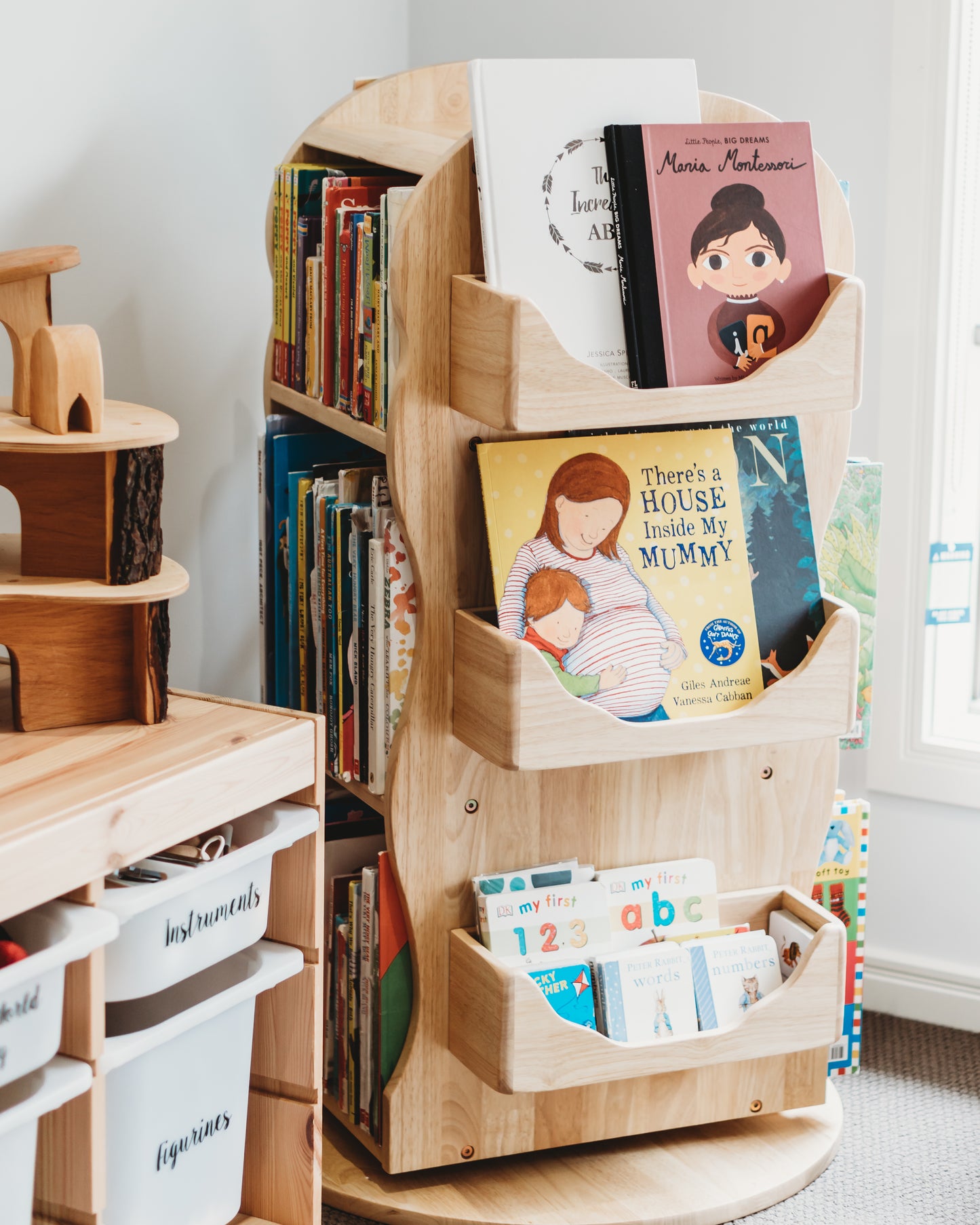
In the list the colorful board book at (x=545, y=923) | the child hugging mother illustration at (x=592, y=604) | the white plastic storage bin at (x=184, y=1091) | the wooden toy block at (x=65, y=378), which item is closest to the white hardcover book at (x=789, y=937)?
the colorful board book at (x=545, y=923)

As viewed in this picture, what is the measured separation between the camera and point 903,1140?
1.80 metres

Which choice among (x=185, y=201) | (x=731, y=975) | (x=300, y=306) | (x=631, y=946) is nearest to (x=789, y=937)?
(x=731, y=975)

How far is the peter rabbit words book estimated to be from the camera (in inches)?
56.6

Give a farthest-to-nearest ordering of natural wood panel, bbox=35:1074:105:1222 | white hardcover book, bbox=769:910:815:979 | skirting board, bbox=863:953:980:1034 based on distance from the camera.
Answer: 1. skirting board, bbox=863:953:980:1034
2. white hardcover book, bbox=769:910:815:979
3. natural wood panel, bbox=35:1074:105:1222

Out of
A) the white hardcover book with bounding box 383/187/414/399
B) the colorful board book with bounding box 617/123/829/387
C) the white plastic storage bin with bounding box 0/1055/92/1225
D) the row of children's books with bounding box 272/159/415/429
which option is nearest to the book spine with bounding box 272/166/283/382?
the row of children's books with bounding box 272/159/415/429

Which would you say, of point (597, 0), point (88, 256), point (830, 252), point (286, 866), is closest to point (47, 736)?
point (286, 866)

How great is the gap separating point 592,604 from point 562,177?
42 centimetres

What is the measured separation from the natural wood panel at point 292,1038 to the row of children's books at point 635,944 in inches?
8.9

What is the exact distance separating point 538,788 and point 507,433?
1.29 feet

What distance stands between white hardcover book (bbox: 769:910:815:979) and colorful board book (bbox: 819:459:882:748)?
0.24m

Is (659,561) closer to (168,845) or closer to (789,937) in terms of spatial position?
(789,937)

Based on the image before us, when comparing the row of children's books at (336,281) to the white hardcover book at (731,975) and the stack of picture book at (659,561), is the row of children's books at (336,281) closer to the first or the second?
the stack of picture book at (659,561)

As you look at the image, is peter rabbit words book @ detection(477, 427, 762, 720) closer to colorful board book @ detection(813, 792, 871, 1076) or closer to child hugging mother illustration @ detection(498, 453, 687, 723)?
child hugging mother illustration @ detection(498, 453, 687, 723)

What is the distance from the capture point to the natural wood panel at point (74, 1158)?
3.75 ft
